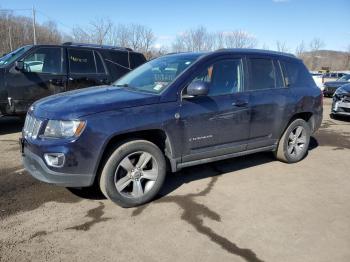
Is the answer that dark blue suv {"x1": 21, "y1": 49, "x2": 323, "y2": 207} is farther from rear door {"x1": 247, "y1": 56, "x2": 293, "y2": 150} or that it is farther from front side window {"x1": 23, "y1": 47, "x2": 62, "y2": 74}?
front side window {"x1": 23, "y1": 47, "x2": 62, "y2": 74}

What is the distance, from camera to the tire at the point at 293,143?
19.7ft

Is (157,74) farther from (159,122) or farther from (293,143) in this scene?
(293,143)

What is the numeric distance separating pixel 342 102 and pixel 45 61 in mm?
8562

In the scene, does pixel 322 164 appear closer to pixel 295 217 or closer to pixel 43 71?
pixel 295 217

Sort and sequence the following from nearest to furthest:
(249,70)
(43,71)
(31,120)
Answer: (31,120)
(249,70)
(43,71)

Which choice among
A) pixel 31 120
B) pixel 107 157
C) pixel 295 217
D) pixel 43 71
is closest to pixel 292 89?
pixel 295 217

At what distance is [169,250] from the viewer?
11.3ft

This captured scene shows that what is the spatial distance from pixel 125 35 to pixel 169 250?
37419 mm

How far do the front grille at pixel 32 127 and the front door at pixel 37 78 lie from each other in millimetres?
3721

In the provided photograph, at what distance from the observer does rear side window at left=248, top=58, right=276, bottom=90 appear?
5.36 m

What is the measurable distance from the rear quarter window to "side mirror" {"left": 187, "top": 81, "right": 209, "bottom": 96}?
2017 millimetres

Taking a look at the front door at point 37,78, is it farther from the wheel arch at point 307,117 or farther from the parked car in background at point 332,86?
the parked car in background at point 332,86

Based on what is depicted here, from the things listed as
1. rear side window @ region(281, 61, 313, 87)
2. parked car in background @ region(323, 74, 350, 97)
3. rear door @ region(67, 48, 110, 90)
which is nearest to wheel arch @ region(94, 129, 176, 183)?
rear side window @ region(281, 61, 313, 87)

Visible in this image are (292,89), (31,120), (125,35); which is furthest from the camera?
(125,35)
